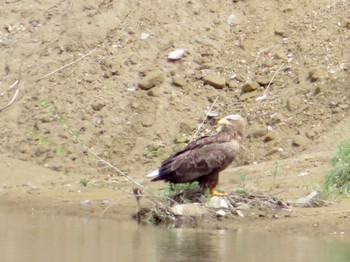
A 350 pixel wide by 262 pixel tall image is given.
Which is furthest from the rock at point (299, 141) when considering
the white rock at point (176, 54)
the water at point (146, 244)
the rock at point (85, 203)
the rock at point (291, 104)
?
the water at point (146, 244)

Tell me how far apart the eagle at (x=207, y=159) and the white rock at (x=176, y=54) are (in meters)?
4.90

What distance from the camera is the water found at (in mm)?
9477

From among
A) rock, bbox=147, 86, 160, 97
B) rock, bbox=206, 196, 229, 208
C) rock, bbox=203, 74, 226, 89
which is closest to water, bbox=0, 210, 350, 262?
rock, bbox=206, 196, 229, 208

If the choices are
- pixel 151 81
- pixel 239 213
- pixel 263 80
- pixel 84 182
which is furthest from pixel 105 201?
pixel 263 80

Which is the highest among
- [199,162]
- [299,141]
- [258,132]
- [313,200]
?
[258,132]

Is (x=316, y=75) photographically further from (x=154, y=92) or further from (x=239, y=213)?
(x=239, y=213)

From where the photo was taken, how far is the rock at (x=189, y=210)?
11.7 m

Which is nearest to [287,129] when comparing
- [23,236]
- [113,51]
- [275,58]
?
[275,58]

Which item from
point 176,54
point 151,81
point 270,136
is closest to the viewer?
point 270,136

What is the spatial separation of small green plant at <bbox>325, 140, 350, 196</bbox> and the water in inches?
63.0

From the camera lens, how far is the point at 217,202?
1191 centimetres

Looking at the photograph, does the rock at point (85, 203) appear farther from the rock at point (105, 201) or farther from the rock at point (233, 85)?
the rock at point (233, 85)

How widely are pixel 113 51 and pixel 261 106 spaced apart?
8.90ft

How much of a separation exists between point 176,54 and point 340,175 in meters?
5.07
